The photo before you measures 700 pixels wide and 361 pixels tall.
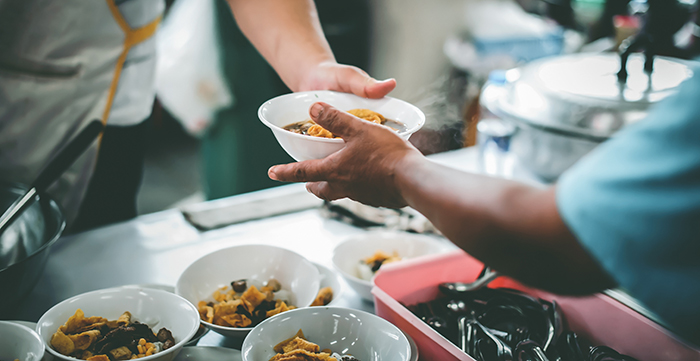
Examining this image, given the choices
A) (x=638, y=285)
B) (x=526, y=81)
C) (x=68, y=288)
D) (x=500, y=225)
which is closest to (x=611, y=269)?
(x=638, y=285)

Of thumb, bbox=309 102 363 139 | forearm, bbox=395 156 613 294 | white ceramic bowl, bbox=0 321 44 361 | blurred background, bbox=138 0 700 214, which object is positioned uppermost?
thumb, bbox=309 102 363 139

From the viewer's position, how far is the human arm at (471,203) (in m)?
0.59

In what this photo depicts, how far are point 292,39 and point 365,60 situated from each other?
2.71 m

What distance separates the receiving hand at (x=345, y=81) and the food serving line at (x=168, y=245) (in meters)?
0.45

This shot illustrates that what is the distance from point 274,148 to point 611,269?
2774 mm

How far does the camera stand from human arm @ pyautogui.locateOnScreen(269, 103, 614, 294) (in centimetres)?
59

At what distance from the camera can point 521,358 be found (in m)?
0.90

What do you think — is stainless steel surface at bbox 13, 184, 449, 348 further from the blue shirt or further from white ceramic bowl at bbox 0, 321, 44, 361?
the blue shirt

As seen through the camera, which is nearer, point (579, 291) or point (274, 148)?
point (579, 291)

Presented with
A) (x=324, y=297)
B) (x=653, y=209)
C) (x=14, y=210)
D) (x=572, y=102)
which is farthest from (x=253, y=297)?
(x=572, y=102)

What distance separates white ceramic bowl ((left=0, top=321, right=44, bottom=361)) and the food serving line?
260mm

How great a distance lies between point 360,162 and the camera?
0.82 metres

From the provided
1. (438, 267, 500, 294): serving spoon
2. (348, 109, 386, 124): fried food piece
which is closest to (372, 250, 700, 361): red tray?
(438, 267, 500, 294): serving spoon

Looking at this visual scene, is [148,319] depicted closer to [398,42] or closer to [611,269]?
[611,269]
